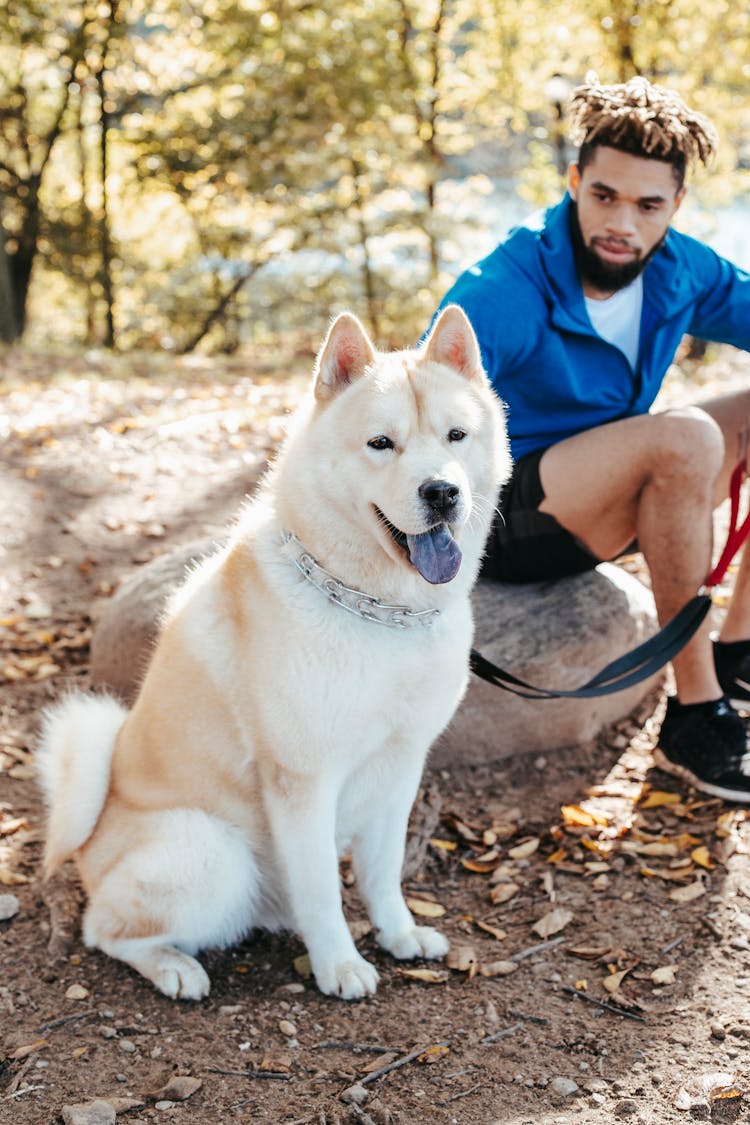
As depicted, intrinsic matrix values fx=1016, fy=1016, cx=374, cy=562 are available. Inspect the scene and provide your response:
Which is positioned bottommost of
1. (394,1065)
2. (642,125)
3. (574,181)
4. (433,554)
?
(394,1065)

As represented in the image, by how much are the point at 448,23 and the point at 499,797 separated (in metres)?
10.7

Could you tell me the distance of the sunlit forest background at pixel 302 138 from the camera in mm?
10617

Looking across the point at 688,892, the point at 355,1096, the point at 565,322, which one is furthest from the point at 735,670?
the point at 355,1096

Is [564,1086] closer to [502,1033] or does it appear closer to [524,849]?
[502,1033]

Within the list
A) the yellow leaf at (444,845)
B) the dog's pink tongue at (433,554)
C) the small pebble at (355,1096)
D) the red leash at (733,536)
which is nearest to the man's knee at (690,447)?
the red leash at (733,536)

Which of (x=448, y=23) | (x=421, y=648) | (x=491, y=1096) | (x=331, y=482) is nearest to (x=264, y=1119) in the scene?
(x=491, y=1096)

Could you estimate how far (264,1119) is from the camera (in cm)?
201

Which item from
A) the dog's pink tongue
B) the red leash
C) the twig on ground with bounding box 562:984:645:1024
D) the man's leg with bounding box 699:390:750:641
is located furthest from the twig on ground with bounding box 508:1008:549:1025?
the man's leg with bounding box 699:390:750:641

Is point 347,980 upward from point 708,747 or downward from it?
downward

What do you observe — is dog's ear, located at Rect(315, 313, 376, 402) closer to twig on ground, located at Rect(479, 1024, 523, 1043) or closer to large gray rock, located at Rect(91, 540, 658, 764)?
large gray rock, located at Rect(91, 540, 658, 764)

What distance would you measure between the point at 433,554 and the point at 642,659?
3.78ft

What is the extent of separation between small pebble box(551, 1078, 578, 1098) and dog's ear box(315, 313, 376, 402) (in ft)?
5.10

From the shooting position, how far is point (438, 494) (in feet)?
6.88

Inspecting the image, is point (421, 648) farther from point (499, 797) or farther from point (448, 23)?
point (448, 23)
